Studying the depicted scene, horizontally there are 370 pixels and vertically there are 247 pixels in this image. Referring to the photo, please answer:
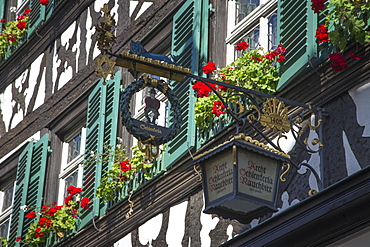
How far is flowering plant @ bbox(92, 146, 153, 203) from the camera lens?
998 centimetres

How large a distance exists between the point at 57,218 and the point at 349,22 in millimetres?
5022

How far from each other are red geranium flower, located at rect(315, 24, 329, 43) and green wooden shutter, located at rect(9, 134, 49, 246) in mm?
5425

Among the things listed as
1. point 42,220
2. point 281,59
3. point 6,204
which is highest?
point 6,204

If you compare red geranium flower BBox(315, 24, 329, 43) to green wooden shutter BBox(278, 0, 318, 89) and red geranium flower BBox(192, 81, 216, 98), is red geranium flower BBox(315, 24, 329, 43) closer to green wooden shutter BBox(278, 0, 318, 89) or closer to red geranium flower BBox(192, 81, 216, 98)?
green wooden shutter BBox(278, 0, 318, 89)

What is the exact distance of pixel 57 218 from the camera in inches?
438

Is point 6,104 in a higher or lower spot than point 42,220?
higher

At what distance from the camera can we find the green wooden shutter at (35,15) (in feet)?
45.8

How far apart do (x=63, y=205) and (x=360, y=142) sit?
17.0 ft

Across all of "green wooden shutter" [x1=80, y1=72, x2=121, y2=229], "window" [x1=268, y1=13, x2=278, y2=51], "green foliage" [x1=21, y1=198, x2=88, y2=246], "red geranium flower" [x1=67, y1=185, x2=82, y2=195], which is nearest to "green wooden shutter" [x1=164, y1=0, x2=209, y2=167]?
"window" [x1=268, y1=13, x2=278, y2=51]

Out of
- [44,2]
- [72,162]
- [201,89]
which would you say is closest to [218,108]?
[201,89]

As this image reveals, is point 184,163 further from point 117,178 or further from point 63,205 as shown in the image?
point 63,205

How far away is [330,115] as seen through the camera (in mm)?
7500

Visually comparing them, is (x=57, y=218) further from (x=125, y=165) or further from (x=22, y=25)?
Answer: (x=22, y=25)

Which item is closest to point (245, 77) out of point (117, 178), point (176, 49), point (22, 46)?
point (176, 49)
